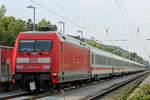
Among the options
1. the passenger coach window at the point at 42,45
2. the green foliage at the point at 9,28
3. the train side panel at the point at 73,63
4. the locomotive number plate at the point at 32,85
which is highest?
the green foliage at the point at 9,28

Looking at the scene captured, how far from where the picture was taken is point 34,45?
17875 mm

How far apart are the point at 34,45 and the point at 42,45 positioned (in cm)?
43

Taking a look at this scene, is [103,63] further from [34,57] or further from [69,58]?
[34,57]

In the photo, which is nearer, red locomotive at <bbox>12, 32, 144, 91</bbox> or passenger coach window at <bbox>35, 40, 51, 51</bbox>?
red locomotive at <bbox>12, 32, 144, 91</bbox>

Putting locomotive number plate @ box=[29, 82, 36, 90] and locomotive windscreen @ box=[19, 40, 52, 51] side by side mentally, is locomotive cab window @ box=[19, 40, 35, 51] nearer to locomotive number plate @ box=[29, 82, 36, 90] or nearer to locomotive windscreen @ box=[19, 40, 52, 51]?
locomotive windscreen @ box=[19, 40, 52, 51]

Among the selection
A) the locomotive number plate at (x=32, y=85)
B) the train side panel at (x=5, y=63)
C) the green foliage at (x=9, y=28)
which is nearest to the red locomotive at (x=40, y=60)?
the locomotive number plate at (x=32, y=85)

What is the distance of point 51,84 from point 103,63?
715 inches

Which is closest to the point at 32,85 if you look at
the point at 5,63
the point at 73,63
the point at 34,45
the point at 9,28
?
the point at 34,45

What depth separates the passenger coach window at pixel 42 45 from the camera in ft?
58.1

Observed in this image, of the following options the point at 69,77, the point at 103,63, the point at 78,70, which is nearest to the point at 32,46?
the point at 69,77

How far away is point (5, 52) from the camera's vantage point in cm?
1964

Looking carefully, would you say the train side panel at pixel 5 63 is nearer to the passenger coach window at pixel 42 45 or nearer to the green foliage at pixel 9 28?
the passenger coach window at pixel 42 45

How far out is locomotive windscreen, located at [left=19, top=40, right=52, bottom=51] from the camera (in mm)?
17750

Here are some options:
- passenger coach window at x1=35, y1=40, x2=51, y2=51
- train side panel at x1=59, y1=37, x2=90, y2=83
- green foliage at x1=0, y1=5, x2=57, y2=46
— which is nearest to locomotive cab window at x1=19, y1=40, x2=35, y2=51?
passenger coach window at x1=35, y1=40, x2=51, y2=51
